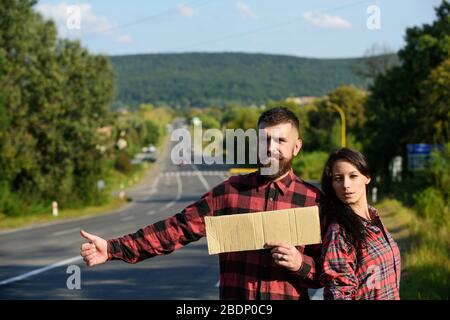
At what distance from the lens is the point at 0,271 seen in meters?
17.4

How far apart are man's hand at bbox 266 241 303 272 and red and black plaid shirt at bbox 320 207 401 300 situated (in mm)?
134

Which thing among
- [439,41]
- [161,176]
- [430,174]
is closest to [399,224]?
[430,174]

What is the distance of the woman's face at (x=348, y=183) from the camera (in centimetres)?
425

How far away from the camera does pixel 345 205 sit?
4.24 metres

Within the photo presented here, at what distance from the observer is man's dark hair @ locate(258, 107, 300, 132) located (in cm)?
425

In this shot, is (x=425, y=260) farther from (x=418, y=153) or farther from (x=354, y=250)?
(x=418, y=153)

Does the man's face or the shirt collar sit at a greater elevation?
the man's face

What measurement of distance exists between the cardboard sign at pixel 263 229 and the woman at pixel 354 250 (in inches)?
4.1

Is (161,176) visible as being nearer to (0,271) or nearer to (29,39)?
(29,39)

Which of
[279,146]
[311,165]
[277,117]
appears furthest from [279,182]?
[311,165]

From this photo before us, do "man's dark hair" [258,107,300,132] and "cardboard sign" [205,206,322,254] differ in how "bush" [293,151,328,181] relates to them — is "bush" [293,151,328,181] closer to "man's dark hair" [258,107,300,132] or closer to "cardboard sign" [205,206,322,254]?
"man's dark hair" [258,107,300,132]

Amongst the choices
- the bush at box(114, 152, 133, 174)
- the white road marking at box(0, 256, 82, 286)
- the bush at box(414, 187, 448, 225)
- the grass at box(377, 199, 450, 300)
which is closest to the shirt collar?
the grass at box(377, 199, 450, 300)

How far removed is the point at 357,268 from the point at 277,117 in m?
0.77
